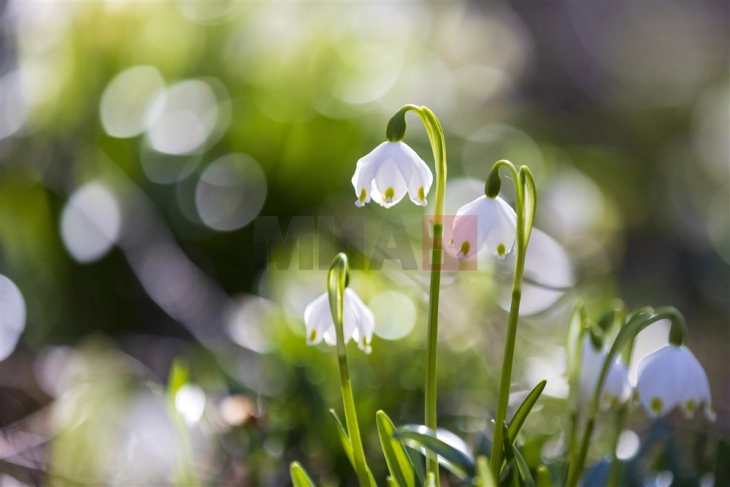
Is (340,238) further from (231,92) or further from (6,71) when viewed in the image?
(6,71)

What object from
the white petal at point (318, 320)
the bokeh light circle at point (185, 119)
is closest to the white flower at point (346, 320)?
the white petal at point (318, 320)

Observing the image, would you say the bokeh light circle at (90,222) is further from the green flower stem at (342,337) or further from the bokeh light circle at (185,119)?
the green flower stem at (342,337)

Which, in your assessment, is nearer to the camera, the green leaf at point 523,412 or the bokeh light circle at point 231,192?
the green leaf at point 523,412

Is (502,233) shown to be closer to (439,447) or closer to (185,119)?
(439,447)

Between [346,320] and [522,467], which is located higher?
[346,320]

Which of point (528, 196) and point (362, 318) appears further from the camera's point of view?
point (362, 318)

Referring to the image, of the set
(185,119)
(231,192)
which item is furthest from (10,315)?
(185,119)
